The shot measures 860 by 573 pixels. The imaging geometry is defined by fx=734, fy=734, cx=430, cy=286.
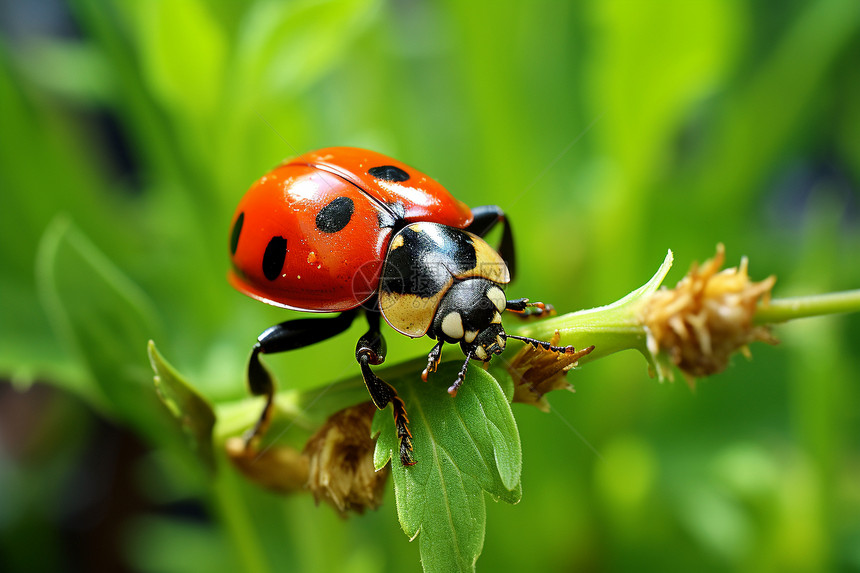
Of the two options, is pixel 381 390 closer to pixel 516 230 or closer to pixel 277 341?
pixel 277 341

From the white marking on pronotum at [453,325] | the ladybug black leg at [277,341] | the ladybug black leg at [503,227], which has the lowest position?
the ladybug black leg at [277,341]

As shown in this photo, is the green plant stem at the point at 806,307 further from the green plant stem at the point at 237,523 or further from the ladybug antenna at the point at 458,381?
the green plant stem at the point at 237,523

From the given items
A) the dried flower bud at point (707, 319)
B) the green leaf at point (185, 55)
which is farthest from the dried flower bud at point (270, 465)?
the green leaf at point (185, 55)

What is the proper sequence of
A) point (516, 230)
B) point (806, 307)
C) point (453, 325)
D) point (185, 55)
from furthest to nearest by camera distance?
point (516, 230), point (185, 55), point (453, 325), point (806, 307)

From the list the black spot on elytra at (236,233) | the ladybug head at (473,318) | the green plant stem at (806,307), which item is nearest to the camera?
the green plant stem at (806,307)

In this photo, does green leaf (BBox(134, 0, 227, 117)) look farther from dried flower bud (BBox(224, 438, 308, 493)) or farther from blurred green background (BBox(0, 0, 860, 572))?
dried flower bud (BBox(224, 438, 308, 493))

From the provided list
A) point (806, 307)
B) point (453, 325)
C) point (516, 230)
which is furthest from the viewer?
point (516, 230)

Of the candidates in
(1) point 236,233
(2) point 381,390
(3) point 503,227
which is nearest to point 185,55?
(1) point 236,233

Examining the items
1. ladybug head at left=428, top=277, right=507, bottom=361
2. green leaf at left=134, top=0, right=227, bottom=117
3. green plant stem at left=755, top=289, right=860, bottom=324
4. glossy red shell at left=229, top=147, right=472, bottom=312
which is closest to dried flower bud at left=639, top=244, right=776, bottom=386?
green plant stem at left=755, top=289, right=860, bottom=324
